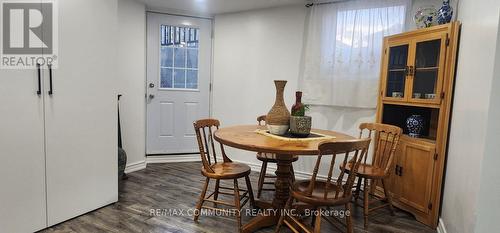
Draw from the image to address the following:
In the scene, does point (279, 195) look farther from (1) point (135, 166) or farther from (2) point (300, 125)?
(1) point (135, 166)

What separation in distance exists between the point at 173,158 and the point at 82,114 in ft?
6.50

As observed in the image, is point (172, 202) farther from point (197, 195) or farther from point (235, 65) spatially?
point (235, 65)

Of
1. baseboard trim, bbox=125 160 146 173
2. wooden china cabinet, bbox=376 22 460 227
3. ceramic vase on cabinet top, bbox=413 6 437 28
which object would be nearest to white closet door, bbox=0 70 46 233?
baseboard trim, bbox=125 160 146 173

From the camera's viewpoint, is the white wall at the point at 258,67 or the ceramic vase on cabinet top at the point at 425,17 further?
the white wall at the point at 258,67

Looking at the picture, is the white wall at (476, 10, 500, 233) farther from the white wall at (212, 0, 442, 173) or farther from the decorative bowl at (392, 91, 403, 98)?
the white wall at (212, 0, 442, 173)

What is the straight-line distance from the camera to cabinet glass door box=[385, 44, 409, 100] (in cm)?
273

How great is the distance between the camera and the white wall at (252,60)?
12.1ft

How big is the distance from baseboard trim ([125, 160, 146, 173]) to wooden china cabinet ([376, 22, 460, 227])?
2794 millimetres

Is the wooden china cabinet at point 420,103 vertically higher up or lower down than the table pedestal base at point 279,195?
higher up

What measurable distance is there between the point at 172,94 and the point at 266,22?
1584 mm

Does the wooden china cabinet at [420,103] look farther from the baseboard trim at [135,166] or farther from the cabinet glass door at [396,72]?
the baseboard trim at [135,166]

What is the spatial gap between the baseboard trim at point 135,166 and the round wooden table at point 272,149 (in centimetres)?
181

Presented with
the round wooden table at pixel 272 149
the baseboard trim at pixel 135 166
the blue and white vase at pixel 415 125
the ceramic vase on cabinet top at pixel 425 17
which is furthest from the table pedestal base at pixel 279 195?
the baseboard trim at pixel 135 166

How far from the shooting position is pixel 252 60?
394 centimetres
